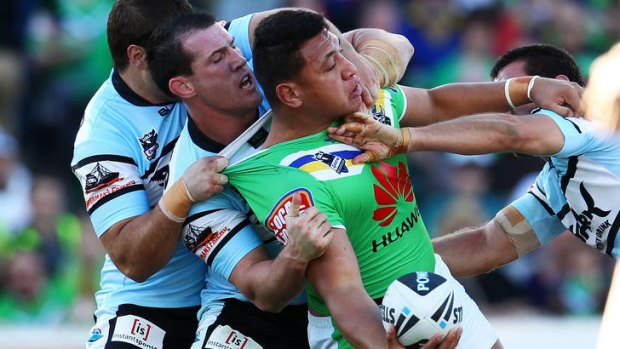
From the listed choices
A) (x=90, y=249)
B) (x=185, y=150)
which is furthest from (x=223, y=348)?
(x=90, y=249)

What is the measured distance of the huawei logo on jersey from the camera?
5574 millimetres

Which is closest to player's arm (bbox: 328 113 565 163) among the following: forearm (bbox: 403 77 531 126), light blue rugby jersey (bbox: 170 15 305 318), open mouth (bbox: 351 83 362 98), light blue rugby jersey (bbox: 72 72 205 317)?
open mouth (bbox: 351 83 362 98)

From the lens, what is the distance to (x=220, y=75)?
5965mm

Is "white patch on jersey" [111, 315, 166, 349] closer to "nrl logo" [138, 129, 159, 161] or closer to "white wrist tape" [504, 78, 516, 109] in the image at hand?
"nrl logo" [138, 129, 159, 161]

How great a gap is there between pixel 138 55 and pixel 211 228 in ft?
3.56

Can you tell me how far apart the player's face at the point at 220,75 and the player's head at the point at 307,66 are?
0.35 meters

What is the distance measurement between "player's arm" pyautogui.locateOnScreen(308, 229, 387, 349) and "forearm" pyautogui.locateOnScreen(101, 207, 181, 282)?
0.86 meters

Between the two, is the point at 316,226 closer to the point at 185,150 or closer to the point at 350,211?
the point at 350,211

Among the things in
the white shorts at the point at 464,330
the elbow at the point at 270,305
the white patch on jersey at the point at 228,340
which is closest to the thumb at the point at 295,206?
the elbow at the point at 270,305

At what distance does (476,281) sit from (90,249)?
3.55 meters

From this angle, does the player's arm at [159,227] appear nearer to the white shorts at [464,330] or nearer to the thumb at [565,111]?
the white shorts at [464,330]

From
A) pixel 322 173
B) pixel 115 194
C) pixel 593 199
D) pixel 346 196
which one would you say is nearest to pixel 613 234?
pixel 593 199

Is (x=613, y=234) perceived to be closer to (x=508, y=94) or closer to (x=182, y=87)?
(x=508, y=94)

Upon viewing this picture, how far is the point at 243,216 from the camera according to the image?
5859 millimetres
